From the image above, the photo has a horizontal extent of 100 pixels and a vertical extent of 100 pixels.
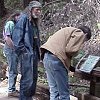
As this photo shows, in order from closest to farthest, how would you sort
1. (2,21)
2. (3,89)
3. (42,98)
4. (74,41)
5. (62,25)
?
1. (74,41)
2. (42,98)
3. (3,89)
4. (62,25)
5. (2,21)

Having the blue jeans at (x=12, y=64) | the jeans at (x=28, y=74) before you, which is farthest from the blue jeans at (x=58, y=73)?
the blue jeans at (x=12, y=64)

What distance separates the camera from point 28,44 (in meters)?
6.06

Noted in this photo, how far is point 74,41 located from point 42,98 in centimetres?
237

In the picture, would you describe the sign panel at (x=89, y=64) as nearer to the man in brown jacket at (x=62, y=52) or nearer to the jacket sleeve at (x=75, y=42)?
the man in brown jacket at (x=62, y=52)

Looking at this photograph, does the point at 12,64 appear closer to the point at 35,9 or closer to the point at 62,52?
the point at 35,9

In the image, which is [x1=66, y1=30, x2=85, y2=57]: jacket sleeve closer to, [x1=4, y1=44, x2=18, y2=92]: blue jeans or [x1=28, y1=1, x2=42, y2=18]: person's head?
[x1=28, y1=1, x2=42, y2=18]: person's head

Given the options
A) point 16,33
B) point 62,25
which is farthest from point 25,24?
point 62,25

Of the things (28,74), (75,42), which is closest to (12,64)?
(28,74)

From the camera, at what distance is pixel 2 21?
1977 centimetres

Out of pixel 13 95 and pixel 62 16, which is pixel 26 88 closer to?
pixel 13 95

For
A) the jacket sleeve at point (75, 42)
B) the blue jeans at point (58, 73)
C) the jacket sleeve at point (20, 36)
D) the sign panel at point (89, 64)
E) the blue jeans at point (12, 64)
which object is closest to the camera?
the jacket sleeve at point (75, 42)

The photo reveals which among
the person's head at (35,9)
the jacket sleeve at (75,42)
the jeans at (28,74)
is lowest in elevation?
the jeans at (28,74)

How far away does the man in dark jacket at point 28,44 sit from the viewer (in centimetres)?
607

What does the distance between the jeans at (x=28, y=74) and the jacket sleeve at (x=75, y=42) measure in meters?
1.00
